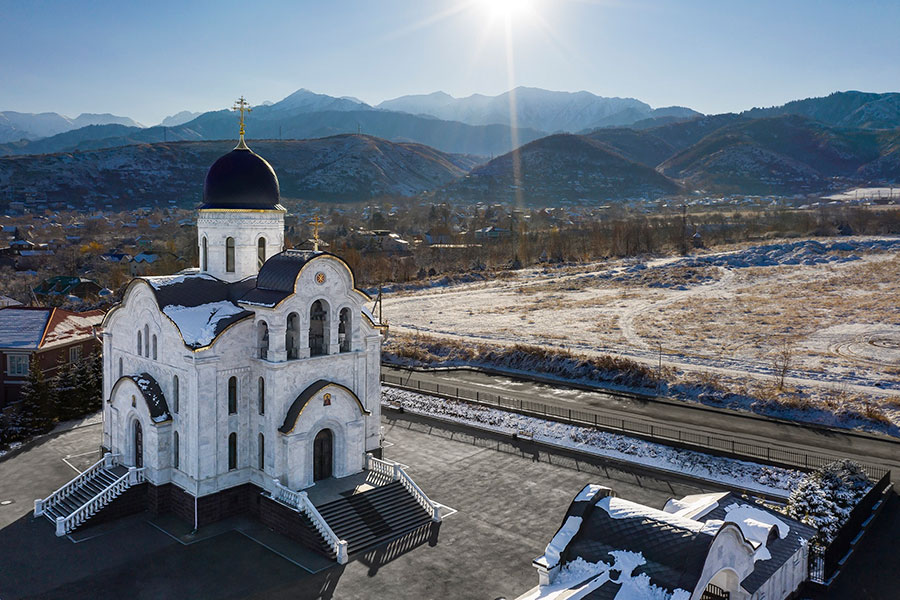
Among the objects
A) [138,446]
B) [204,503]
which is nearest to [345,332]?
[204,503]

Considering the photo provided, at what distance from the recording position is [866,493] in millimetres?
23203

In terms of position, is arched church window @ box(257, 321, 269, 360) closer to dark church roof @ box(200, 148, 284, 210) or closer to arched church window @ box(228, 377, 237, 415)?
arched church window @ box(228, 377, 237, 415)

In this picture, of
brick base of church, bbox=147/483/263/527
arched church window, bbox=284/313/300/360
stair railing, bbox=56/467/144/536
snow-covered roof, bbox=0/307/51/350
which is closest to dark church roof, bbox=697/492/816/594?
arched church window, bbox=284/313/300/360

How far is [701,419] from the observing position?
1339 inches

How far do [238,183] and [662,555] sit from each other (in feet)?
65.7

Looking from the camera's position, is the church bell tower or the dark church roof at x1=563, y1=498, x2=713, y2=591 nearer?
the dark church roof at x1=563, y1=498, x2=713, y2=591

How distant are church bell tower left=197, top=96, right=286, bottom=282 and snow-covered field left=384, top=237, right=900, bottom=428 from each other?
26.3 m

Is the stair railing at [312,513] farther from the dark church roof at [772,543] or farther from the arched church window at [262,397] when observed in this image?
the dark church roof at [772,543]

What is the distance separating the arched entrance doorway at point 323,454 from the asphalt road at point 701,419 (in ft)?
47.7

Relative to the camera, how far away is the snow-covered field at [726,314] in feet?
138

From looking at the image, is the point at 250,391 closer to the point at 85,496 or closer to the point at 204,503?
the point at 204,503

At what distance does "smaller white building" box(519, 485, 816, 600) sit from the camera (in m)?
14.6

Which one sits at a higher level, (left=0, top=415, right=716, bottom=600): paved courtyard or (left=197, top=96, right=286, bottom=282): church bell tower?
(left=197, top=96, right=286, bottom=282): church bell tower

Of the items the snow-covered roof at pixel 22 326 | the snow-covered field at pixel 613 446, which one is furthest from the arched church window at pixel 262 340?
the snow-covered roof at pixel 22 326
